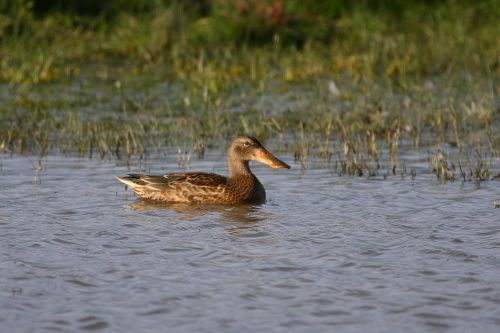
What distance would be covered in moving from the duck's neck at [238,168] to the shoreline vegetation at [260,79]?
1149 millimetres

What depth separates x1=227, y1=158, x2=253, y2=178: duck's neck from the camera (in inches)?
430

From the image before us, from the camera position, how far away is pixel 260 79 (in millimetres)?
17281

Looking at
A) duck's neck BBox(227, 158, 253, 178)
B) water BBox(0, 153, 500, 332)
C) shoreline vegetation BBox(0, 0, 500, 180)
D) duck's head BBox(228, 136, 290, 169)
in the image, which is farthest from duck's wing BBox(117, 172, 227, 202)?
shoreline vegetation BBox(0, 0, 500, 180)

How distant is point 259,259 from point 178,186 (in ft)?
9.18

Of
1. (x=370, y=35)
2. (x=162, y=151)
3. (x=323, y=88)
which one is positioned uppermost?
(x=370, y=35)

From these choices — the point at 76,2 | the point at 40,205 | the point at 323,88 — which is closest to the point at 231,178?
the point at 40,205

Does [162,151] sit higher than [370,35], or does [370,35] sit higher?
[370,35]

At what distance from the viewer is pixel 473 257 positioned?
7.82 meters

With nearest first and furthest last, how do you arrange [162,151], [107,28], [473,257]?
[473,257] → [162,151] → [107,28]

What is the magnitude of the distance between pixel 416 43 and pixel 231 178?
30.6ft

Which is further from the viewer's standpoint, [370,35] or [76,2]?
[76,2]

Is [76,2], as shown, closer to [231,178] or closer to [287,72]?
[287,72]

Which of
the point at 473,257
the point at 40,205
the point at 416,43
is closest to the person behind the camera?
the point at 473,257

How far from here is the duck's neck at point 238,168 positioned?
10914 mm
